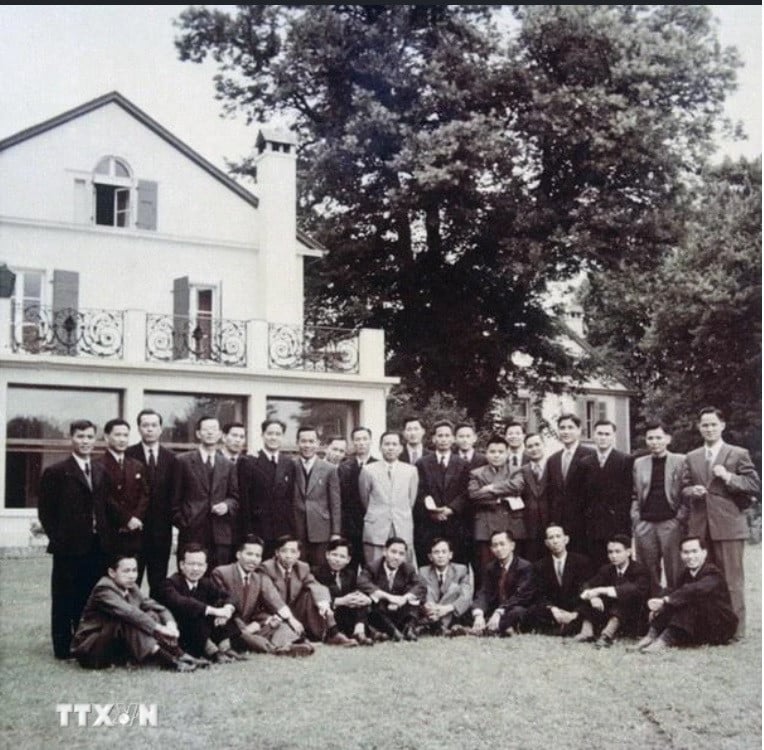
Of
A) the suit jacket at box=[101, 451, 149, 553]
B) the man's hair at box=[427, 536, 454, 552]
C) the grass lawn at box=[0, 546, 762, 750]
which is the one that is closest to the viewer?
the grass lawn at box=[0, 546, 762, 750]

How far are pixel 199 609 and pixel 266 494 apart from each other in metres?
0.69

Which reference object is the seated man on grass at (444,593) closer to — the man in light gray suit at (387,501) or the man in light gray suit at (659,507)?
the man in light gray suit at (387,501)

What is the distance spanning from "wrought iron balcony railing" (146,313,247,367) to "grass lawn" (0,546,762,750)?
1171 millimetres

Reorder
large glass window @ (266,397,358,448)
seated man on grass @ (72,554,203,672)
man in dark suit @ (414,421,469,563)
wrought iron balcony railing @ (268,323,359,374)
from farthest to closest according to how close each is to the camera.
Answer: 1. wrought iron balcony railing @ (268,323,359,374)
2. large glass window @ (266,397,358,448)
3. man in dark suit @ (414,421,469,563)
4. seated man on grass @ (72,554,203,672)

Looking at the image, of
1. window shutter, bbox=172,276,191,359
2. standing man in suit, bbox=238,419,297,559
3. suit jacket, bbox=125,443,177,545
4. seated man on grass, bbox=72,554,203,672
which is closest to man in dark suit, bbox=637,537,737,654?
standing man in suit, bbox=238,419,297,559

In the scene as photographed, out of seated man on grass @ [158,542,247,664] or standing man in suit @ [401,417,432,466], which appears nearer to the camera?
seated man on grass @ [158,542,247,664]

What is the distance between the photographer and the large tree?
13.7 ft

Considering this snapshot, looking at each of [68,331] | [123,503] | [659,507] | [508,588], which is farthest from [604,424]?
[68,331]

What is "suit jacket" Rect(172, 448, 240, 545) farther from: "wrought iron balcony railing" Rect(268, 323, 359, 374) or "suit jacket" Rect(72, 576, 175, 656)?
"wrought iron balcony railing" Rect(268, 323, 359, 374)

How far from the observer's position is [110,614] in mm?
3627

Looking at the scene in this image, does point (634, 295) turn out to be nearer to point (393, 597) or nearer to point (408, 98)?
point (408, 98)

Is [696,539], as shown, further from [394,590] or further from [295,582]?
[295,582]

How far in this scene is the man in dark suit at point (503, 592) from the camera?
169 inches

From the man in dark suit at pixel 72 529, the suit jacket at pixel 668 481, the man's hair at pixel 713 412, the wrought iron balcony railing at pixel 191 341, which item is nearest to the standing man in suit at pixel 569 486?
the suit jacket at pixel 668 481
